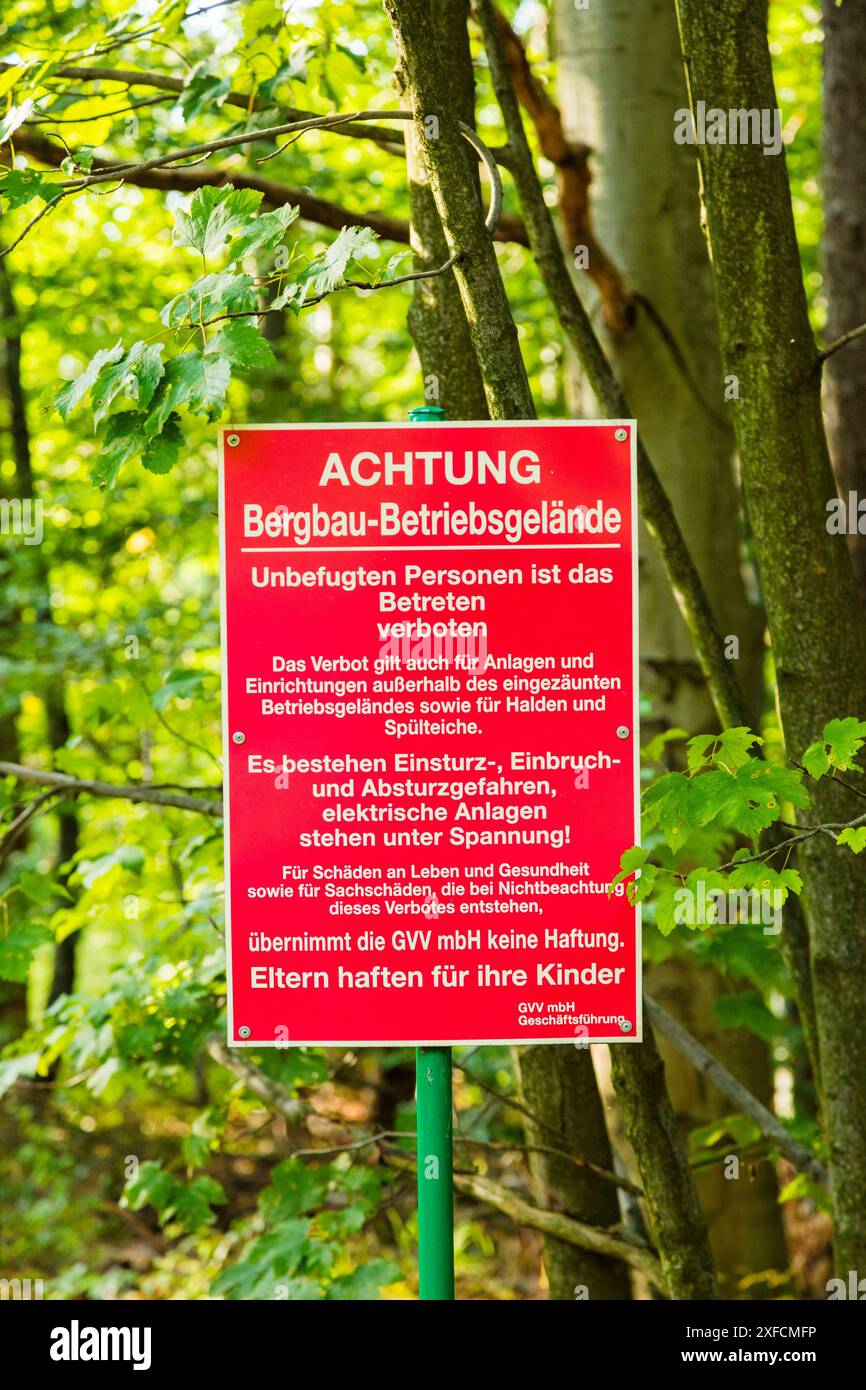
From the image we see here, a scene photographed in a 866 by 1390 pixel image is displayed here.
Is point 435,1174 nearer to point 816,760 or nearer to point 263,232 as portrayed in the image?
point 816,760

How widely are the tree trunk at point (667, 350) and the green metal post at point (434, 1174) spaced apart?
6.68 feet

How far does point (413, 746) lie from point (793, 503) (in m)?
1.08

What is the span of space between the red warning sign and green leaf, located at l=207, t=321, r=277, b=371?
0.47 feet

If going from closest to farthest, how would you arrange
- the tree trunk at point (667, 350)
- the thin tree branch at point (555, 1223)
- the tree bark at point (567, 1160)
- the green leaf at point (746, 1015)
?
the thin tree branch at point (555, 1223) → the tree bark at point (567, 1160) → the green leaf at point (746, 1015) → the tree trunk at point (667, 350)

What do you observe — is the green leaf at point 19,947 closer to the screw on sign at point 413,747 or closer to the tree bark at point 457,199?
the screw on sign at point 413,747

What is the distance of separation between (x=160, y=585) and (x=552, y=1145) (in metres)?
8.33

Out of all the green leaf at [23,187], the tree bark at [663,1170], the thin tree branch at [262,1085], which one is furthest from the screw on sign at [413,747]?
the thin tree branch at [262,1085]

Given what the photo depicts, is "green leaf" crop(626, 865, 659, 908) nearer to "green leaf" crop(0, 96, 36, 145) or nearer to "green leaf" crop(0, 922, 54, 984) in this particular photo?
"green leaf" crop(0, 922, 54, 984)

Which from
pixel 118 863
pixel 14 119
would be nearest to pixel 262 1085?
pixel 118 863

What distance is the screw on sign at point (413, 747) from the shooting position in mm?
2037

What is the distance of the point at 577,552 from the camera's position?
6.79 ft

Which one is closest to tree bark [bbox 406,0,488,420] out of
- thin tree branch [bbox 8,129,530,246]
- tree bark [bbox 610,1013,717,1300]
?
thin tree branch [bbox 8,129,530,246]

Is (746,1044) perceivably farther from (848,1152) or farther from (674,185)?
(674,185)

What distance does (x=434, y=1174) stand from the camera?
2.08 meters
